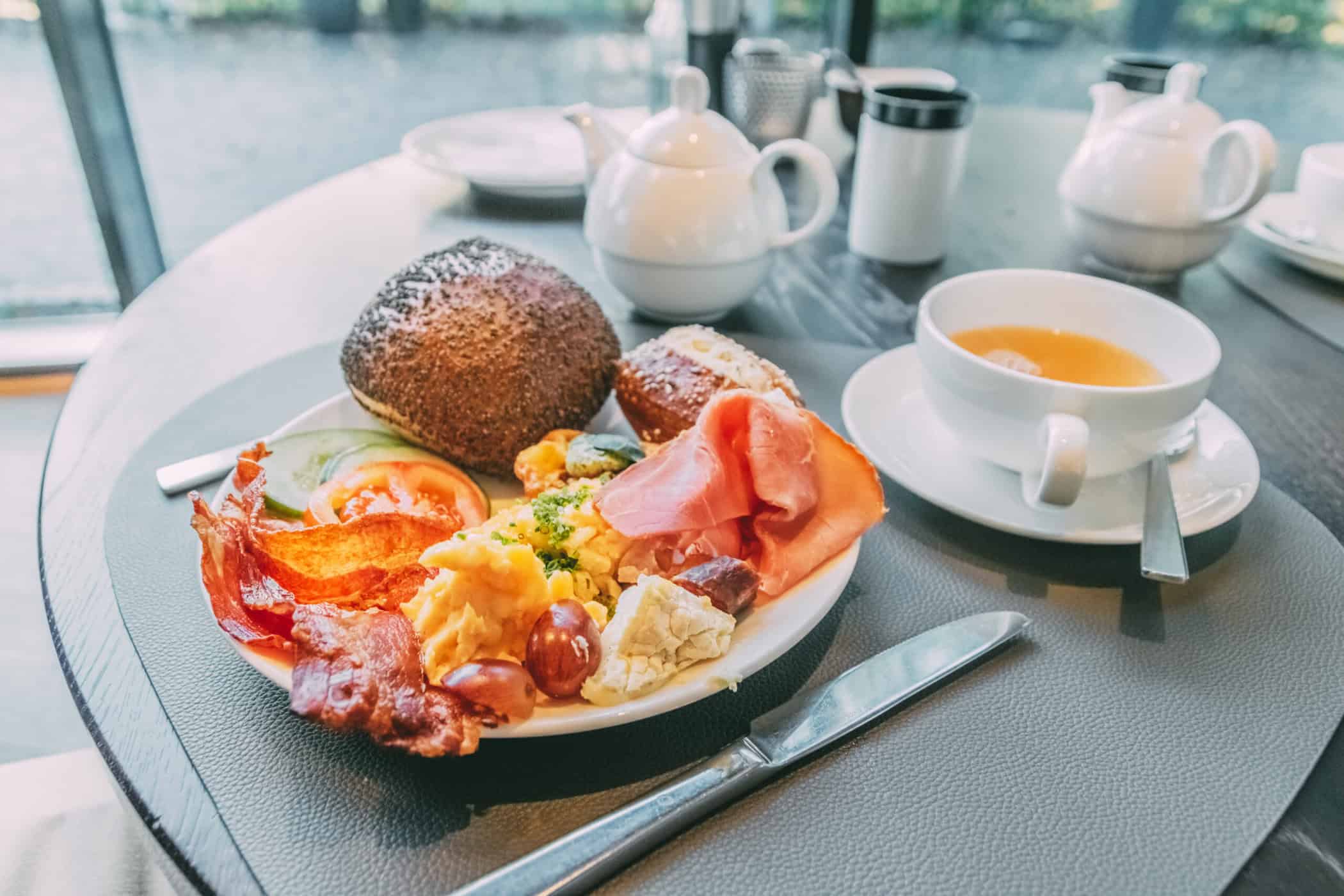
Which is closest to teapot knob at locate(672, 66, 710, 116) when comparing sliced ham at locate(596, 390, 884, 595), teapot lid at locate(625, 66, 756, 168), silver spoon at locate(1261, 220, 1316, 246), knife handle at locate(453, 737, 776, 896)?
teapot lid at locate(625, 66, 756, 168)

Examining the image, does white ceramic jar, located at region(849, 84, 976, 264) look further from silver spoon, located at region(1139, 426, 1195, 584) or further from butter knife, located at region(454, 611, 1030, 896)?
butter knife, located at region(454, 611, 1030, 896)

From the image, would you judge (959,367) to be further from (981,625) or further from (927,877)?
(927,877)

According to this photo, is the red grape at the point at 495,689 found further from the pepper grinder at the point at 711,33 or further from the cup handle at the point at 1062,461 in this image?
the pepper grinder at the point at 711,33

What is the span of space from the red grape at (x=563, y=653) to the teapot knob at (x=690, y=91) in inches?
33.1

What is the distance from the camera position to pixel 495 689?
2.02 ft

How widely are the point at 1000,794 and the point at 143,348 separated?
46.0 inches

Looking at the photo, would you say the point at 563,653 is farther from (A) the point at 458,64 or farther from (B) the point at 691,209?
(A) the point at 458,64

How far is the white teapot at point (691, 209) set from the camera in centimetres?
124

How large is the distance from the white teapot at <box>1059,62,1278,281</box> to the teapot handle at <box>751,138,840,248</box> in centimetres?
47

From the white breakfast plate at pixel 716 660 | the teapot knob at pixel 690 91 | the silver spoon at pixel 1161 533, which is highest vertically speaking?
the teapot knob at pixel 690 91

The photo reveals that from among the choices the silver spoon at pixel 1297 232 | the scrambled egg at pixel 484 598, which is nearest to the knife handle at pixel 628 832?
the scrambled egg at pixel 484 598

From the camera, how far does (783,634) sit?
700 millimetres

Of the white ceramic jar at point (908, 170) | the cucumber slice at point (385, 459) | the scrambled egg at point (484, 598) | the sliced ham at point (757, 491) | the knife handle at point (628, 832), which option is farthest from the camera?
the white ceramic jar at point (908, 170)

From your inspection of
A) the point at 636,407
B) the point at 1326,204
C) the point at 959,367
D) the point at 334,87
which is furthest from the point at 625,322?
the point at 334,87
